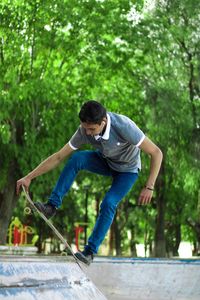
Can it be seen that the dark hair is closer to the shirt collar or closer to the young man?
the young man

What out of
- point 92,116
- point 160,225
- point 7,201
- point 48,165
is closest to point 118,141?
point 92,116

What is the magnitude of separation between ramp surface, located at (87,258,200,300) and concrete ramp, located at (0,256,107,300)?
276cm

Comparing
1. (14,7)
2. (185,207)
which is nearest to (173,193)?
(185,207)

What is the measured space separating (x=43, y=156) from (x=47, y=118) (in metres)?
1.56

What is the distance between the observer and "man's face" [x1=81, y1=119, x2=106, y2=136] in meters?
5.02

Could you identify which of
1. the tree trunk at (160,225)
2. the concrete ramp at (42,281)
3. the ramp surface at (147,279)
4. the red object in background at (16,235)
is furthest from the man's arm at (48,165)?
the tree trunk at (160,225)

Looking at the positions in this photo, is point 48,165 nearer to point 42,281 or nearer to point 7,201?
point 42,281

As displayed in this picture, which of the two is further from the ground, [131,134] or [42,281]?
[131,134]

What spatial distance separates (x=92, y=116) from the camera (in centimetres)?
494

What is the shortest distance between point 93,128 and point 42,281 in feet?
4.99

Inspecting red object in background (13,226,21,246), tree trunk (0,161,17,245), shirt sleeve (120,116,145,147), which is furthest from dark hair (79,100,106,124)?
red object in background (13,226,21,246)

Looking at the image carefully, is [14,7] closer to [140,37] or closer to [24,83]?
[24,83]

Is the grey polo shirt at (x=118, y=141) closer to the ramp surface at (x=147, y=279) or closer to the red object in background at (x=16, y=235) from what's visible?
the ramp surface at (x=147, y=279)

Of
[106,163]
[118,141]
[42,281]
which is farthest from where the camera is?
[106,163]
